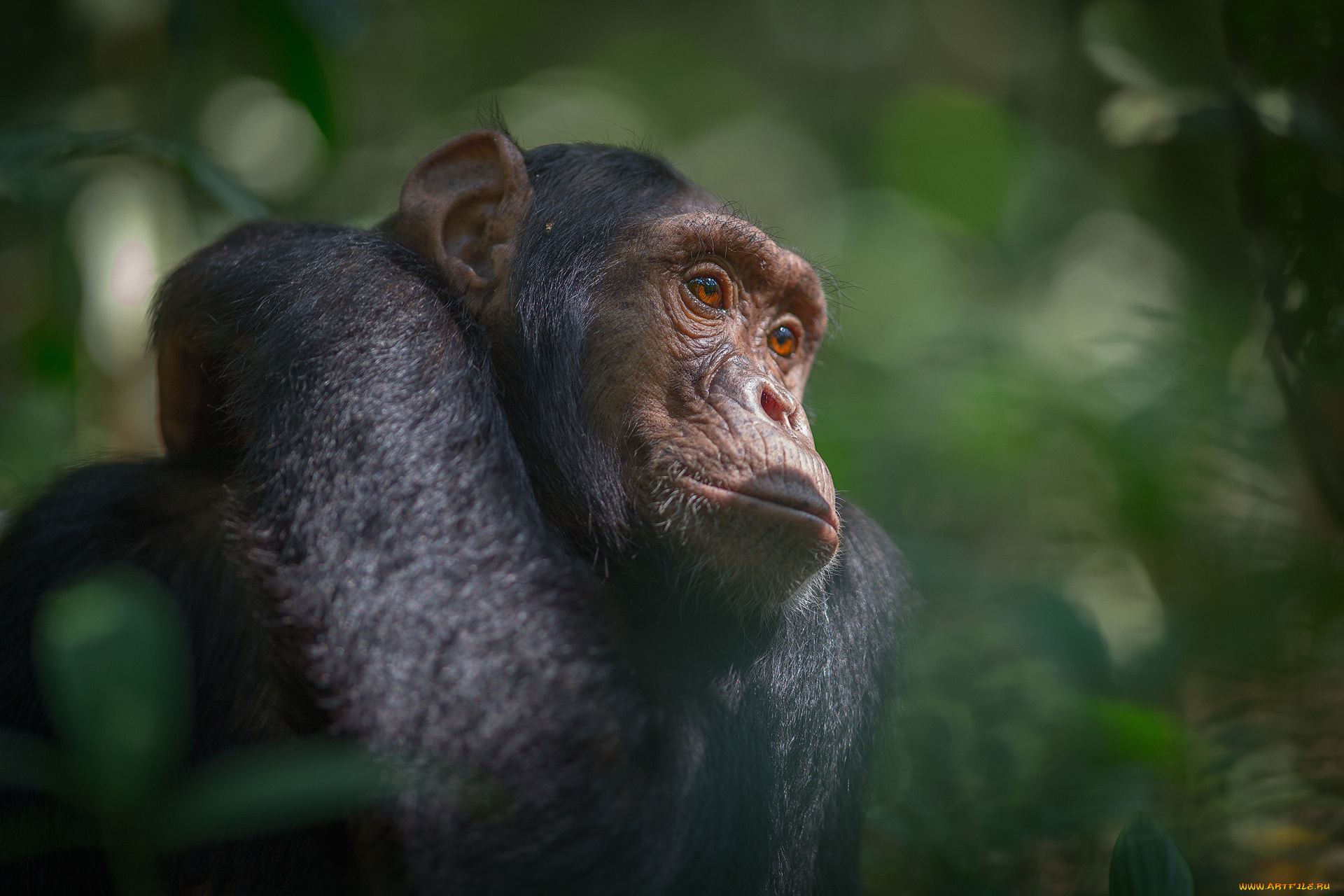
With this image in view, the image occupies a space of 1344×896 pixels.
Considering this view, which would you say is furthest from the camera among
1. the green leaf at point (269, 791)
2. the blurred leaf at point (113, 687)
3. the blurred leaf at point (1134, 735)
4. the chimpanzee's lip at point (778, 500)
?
the blurred leaf at point (1134, 735)

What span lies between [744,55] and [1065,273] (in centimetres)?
633

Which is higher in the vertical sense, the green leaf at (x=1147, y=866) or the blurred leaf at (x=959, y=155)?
the blurred leaf at (x=959, y=155)

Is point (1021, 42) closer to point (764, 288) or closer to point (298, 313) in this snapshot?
point (764, 288)

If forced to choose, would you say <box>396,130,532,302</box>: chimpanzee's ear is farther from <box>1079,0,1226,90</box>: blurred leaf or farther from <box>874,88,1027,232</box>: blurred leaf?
<box>874,88,1027,232</box>: blurred leaf

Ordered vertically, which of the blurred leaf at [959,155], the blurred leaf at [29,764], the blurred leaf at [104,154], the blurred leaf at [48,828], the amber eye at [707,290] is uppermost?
the blurred leaf at [959,155]

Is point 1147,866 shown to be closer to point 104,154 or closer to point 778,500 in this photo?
point 778,500

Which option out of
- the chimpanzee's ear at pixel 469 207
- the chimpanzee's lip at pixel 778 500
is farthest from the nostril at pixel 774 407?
the chimpanzee's ear at pixel 469 207

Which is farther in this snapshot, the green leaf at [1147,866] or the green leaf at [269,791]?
the green leaf at [1147,866]

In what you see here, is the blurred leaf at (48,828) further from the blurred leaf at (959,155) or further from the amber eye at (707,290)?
the blurred leaf at (959,155)

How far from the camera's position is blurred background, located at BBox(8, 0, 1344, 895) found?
12.3 ft

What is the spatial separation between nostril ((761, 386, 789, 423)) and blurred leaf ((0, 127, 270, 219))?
88.8 inches

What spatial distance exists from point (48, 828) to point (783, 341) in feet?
9.24

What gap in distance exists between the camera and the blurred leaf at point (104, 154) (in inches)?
149

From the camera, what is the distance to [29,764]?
2.43 m
